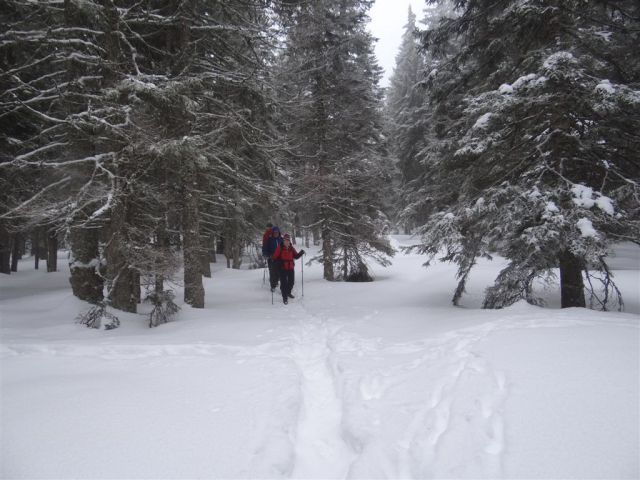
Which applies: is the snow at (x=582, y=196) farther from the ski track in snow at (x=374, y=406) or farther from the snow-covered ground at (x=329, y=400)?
the ski track in snow at (x=374, y=406)

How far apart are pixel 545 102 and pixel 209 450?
755cm

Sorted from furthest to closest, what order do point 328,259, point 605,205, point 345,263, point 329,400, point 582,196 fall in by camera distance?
point 345,263 → point 328,259 → point 582,196 → point 605,205 → point 329,400

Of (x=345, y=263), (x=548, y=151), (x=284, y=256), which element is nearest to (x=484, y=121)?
(x=548, y=151)

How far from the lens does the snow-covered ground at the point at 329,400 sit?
2.60 m

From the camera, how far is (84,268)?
777 cm

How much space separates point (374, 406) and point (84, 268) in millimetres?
7200

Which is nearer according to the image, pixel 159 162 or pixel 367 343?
pixel 367 343

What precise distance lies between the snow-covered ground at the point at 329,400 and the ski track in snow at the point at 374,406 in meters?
0.02

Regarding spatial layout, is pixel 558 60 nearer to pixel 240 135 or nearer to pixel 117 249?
pixel 240 135

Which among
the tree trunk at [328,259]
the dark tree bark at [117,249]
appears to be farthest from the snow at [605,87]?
the tree trunk at [328,259]

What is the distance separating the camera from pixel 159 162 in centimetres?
721

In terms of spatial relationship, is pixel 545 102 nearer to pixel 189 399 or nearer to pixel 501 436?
pixel 501 436

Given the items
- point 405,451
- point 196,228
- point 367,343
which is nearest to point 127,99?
point 196,228

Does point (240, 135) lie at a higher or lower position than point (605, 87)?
higher
